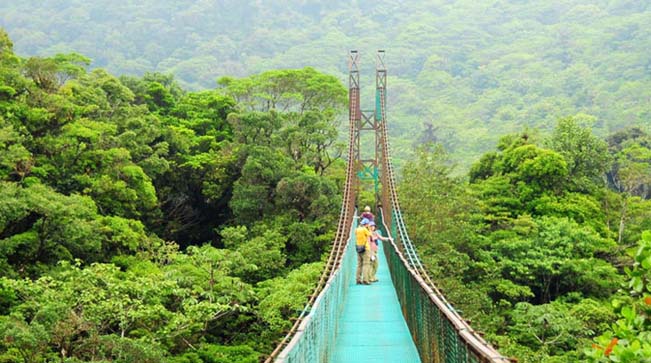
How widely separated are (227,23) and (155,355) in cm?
5783

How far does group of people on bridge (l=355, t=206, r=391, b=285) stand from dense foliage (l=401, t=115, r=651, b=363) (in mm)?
3017

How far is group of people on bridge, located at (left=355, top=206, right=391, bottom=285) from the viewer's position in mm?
7512

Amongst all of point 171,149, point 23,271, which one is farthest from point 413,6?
point 23,271

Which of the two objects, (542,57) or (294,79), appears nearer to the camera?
(294,79)

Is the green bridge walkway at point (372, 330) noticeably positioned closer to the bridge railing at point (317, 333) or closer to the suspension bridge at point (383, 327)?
the suspension bridge at point (383, 327)

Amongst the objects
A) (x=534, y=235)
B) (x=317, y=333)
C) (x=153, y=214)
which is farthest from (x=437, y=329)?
(x=153, y=214)

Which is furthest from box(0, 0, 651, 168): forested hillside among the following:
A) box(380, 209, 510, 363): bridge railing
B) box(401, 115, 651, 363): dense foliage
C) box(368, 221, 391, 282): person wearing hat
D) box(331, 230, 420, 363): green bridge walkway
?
box(380, 209, 510, 363): bridge railing

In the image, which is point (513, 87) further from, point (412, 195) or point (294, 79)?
point (412, 195)

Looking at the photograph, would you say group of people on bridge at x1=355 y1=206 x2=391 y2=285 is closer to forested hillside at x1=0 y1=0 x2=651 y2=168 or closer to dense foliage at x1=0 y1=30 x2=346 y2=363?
dense foliage at x1=0 y1=30 x2=346 y2=363

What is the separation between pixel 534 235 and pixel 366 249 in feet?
33.2

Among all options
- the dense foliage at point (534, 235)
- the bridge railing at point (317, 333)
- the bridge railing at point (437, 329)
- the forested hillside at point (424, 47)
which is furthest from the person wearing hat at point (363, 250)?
the forested hillside at point (424, 47)

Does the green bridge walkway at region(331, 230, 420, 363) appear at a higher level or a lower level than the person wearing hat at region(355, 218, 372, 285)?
lower

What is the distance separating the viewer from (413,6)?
6756 cm

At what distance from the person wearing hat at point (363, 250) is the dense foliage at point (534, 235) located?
311 centimetres
